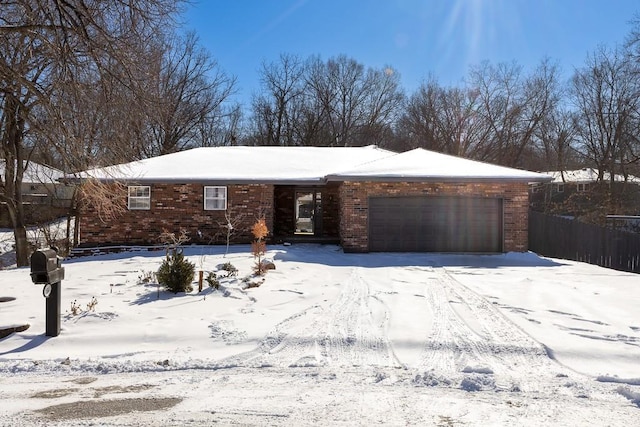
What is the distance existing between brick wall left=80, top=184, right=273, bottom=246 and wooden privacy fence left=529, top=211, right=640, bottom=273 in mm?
10107

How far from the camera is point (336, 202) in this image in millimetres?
17594

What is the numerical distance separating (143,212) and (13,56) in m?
7.76

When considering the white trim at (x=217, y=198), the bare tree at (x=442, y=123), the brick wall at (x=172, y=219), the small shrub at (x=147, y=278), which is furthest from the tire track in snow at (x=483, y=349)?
the bare tree at (x=442, y=123)

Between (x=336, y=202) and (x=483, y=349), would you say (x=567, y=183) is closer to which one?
(x=336, y=202)

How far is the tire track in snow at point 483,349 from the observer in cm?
430

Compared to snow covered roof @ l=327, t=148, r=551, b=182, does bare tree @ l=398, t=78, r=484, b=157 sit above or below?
above

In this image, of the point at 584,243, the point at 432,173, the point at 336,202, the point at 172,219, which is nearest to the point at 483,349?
the point at 432,173

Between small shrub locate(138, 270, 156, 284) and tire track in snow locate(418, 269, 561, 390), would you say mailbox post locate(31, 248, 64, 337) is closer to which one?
small shrub locate(138, 270, 156, 284)

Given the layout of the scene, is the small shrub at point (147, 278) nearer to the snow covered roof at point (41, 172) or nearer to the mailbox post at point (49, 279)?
the mailbox post at point (49, 279)

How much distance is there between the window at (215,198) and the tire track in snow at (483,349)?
10.3 meters

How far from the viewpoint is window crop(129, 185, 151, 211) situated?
1575cm

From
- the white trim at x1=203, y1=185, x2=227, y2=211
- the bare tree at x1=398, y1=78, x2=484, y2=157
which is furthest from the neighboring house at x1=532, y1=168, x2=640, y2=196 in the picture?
the white trim at x1=203, y1=185, x2=227, y2=211

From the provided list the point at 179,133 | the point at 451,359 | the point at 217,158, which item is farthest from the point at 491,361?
the point at 179,133

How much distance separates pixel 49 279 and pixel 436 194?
11495 mm
